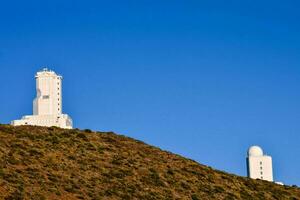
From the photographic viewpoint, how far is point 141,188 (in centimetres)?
5956

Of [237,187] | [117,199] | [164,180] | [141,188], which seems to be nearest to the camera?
[117,199]

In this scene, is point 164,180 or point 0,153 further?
point 164,180

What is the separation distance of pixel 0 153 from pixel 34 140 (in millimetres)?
7660

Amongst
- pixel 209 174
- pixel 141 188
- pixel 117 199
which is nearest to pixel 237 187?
pixel 209 174

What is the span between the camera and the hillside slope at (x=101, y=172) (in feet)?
175

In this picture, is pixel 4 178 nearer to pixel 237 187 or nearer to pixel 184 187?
pixel 184 187

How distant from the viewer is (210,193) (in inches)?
2542

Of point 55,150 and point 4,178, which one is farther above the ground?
point 55,150

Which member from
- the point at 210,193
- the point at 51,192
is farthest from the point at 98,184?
the point at 210,193

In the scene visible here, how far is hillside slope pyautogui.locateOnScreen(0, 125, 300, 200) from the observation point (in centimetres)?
5334

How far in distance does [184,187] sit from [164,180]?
1796 mm

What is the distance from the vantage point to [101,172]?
6081cm

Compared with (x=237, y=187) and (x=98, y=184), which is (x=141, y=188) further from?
(x=237, y=187)

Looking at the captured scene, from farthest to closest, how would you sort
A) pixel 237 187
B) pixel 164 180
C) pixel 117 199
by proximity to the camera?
1. pixel 237 187
2. pixel 164 180
3. pixel 117 199
